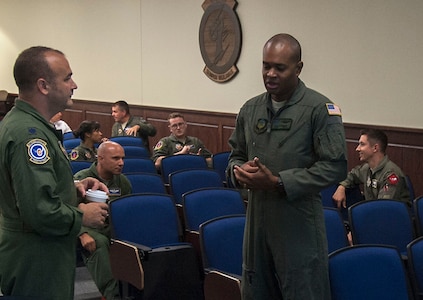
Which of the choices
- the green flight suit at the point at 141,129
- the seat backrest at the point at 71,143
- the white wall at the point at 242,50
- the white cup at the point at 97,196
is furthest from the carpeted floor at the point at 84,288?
the white wall at the point at 242,50

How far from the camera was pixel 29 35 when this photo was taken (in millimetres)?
14141

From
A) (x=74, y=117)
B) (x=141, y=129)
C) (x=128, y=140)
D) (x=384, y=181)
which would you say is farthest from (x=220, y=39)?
(x=74, y=117)

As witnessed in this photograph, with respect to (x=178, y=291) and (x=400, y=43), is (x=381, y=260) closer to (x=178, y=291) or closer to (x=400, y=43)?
(x=178, y=291)

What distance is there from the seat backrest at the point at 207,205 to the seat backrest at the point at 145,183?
3.13 feet

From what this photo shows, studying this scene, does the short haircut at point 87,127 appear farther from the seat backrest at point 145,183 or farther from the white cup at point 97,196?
the white cup at point 97,196

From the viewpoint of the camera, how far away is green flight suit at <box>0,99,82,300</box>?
92.7 inches

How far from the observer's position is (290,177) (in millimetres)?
2725

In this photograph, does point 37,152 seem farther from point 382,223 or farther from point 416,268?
point 382,223

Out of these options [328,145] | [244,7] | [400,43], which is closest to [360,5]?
[400,43]

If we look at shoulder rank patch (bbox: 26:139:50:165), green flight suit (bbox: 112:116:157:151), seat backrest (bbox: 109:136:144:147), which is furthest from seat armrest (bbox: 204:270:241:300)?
green flight suit (bbox: 112:116:157:151)

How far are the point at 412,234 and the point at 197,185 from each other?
2021 millimetres

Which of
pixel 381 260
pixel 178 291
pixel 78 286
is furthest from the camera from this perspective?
pixel 78 286

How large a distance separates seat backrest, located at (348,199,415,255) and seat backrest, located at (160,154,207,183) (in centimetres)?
262

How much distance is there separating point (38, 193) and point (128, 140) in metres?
5.97
